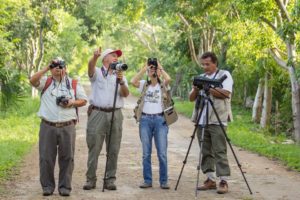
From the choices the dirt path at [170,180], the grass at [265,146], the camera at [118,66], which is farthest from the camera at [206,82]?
the grass at [265,146]

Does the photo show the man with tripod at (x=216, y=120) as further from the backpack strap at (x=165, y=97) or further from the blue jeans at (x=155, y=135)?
the blue jeans at (x=155, y=135)

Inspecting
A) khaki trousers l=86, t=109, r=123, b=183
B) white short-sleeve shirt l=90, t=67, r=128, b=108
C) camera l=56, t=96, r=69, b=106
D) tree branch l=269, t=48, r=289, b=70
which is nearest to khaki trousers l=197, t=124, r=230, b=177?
khaki trousers l=86, t=109, r=123, b=183

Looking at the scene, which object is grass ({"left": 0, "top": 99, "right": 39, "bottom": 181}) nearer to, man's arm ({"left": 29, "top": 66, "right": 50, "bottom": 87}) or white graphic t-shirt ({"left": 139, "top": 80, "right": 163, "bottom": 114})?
man's arm ({"left": 29, "top": 66, "right": 50, "bottom": 87})

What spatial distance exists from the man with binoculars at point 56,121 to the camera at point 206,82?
1.64m

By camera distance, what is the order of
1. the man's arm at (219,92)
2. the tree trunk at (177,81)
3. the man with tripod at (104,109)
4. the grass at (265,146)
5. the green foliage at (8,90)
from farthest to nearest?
the tree trunk at (177,81), the green foliage at (8,90), the grass at (265,146), the man with tripod at (104,109), the man's arm at (219,92)

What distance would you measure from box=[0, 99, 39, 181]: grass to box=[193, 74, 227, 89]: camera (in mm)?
3745

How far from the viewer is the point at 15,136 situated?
15000 millimetres

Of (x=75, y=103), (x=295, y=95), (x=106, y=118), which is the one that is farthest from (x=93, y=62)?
(x=295, y=95)

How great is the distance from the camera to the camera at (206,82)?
771 cm

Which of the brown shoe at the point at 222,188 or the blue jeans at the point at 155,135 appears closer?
the brown shoe at the point at 222,188

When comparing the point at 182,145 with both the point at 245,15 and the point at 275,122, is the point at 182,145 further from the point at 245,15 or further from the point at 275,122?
the point at 275,122

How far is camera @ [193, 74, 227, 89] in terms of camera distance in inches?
304

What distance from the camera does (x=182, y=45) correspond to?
28906mm

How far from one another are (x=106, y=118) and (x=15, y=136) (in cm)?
768
